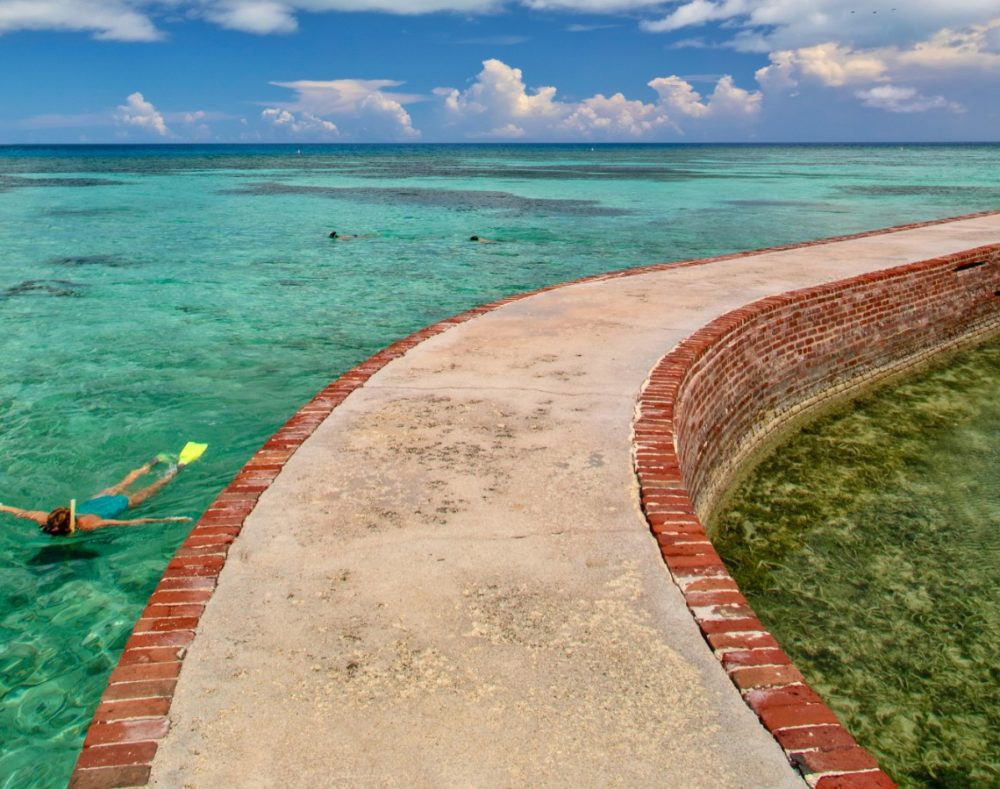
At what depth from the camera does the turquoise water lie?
4562mm

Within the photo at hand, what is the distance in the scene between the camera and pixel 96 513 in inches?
221

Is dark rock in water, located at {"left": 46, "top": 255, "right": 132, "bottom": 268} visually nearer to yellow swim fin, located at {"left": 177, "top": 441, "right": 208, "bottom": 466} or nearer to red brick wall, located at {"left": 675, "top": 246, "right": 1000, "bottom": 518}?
yellow swim fin, located at {"left": 177, "top": 441, "right": 208, "bottom": 466}

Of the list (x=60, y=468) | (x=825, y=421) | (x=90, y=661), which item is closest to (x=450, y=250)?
(x=825, y=421)

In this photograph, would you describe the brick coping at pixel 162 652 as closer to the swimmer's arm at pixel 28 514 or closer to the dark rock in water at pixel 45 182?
the swimmer's arm at pixel 28 514

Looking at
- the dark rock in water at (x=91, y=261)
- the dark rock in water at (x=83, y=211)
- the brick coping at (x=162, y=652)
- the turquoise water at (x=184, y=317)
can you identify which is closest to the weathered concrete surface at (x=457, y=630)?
the brick coping at (x=162, y=652)

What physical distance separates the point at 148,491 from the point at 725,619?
4635mm

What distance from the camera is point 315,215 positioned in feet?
91.7

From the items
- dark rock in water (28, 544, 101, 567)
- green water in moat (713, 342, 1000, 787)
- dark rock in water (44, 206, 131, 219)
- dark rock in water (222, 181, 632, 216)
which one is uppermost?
dark rock in water (222, 181, 632, 216)

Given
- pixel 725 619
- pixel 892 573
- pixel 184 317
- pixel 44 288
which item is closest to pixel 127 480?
pixel 725 619

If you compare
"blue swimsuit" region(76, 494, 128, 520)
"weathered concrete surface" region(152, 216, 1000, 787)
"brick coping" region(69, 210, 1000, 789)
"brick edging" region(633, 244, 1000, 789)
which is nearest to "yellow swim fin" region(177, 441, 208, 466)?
"blue swimsuit" region(76, 494, 128, 520)

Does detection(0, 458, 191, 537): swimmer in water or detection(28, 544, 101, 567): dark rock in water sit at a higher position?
detection(0, 458, 191, 537): swimmer in water

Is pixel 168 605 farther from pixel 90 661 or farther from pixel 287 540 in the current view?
pixel 90 661

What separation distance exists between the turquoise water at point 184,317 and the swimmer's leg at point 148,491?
0.09 m

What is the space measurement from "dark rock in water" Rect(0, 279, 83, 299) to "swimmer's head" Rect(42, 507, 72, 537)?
31.6ft
